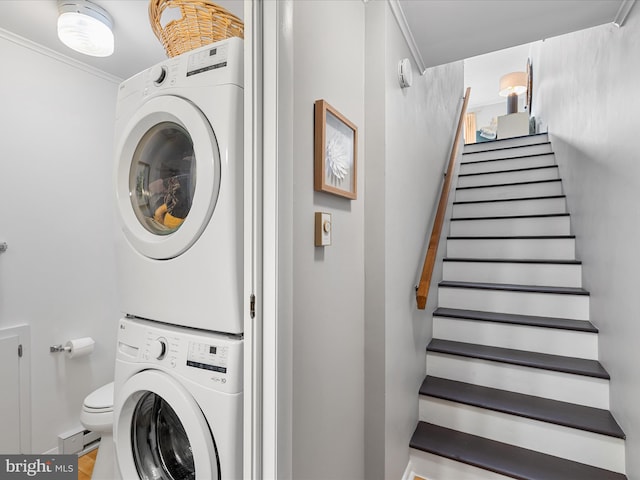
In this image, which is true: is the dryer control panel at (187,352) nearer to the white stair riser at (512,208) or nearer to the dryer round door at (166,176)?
the dryer round door at (166,176)

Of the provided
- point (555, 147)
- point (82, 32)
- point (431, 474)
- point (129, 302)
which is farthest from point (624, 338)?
point (82, 32)

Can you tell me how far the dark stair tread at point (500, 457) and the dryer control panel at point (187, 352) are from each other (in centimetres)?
137

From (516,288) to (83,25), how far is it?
287 centimetres

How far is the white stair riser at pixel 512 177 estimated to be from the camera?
3.30 metres

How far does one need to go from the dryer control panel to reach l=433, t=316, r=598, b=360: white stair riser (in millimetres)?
1776

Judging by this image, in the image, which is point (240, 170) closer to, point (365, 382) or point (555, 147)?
point (365, 382)

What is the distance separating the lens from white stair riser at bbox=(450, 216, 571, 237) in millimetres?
2731

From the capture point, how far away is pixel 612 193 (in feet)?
5.72

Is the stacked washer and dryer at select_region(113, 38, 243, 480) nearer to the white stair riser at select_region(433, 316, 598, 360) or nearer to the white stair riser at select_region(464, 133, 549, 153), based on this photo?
the white stair riser at select_region(433, 316, 598, 360)

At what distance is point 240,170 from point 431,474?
1845 millimetres

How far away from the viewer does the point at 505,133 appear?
5094 millimetres

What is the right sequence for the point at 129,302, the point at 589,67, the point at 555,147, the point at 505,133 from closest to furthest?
the point at 129,302, the point at 589,67, the point at 555,147, the point at 505,133

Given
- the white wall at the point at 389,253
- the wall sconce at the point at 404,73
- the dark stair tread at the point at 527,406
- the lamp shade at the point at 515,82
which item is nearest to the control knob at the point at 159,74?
the white wall at the point at 389,253

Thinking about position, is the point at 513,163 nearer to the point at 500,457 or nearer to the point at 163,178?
the point at 500,457
